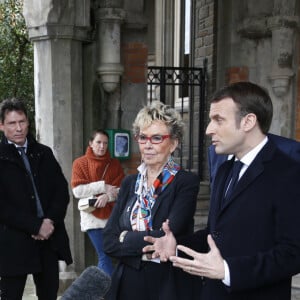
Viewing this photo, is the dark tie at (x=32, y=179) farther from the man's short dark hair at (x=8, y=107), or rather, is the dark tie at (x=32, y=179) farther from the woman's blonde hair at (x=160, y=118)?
the woman's blonde hair at (x=160, y=118)

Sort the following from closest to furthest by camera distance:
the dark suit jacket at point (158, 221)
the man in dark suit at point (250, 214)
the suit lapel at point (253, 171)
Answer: the man in dark suit at point (250, 214) < the suit lapel at point (253, 171) < the dark suit jacket at point (158, 221)

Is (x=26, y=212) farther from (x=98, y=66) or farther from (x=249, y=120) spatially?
(x=98, y=66)

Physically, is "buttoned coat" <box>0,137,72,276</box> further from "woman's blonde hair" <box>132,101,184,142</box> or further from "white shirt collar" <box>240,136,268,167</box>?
"white shirt collar" <box>240,136,268,167</box>

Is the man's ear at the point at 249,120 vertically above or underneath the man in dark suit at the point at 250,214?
above

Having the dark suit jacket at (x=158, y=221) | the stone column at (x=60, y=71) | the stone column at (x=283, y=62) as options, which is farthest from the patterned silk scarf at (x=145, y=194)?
the stone column at (x=283, y=62)

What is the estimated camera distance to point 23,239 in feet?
10.8

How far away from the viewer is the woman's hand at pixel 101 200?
430 cm

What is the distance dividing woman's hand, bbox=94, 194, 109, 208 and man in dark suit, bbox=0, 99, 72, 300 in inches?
30.9

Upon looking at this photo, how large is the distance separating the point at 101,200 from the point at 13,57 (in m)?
7.97

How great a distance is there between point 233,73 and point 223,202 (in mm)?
4912

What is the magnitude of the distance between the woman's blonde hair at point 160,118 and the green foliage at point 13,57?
28.3 ft

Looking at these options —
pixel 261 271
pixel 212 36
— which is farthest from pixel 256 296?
pixel 212 36

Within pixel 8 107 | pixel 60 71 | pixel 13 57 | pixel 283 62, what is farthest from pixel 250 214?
pixel 13 57

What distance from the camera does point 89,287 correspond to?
3.64ft
